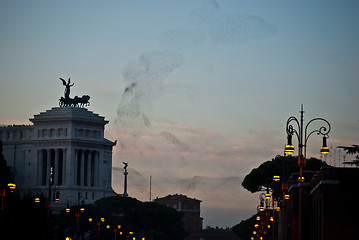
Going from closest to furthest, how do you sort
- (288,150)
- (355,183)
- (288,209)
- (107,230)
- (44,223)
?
(288,150) → (355,183) → (44,223) → (288,209) → (107,230)

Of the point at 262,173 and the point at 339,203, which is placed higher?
the point at 262,173

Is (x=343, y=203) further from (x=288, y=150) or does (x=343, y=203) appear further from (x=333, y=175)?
(x=288, y=150)

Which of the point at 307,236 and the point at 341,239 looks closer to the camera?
the point at 341,239

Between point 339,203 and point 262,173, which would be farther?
point 262,173

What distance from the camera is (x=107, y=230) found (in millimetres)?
196125

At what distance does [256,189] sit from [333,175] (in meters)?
71.4

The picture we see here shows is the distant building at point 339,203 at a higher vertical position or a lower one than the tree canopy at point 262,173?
lower

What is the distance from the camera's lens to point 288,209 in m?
A: 115

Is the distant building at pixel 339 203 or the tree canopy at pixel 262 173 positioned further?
the tree canopy at pixel 262 173

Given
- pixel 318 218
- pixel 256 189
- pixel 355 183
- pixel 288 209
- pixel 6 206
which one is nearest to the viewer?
pixel 355 183

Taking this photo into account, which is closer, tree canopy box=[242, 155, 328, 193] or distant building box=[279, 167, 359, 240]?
distant building box=[279, 167, 359, 240]

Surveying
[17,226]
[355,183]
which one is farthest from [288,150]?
[17,226]

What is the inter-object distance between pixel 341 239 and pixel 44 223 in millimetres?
31480

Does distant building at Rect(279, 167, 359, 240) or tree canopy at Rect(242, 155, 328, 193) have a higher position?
tree canopy at Rect(242, 155, 328, 193)
